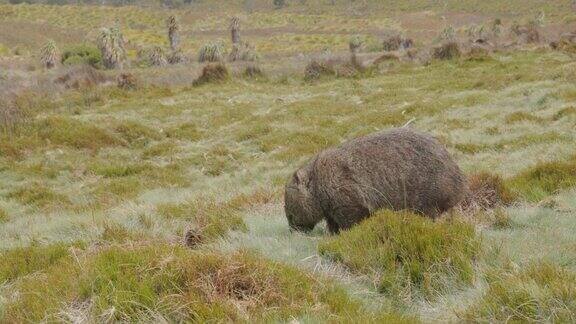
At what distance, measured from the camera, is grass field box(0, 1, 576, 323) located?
13.3 ft

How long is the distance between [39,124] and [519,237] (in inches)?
669

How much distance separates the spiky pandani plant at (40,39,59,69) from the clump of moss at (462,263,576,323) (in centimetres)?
4526

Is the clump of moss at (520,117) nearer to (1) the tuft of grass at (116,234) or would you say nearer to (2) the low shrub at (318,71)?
(1) the tuft of grass at (116,234)

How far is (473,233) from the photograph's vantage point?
16.8 feet

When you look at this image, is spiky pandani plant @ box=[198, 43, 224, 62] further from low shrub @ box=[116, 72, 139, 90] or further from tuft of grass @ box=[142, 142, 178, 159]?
tuft of grass @ box=[142, 142, 178, 159]

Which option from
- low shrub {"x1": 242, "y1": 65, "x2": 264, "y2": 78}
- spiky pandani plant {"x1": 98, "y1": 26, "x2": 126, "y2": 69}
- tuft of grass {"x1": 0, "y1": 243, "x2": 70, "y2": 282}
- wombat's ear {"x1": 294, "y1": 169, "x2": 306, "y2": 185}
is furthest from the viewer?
spiky pandani plant {"x1": 98, "y1": 26, "x2": 126, "y2": 69}

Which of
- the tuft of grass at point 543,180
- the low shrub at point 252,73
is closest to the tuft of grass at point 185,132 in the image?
the tuft of grass at point 543,180

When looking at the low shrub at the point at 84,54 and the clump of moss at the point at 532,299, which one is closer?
the clump of moss at the point at 532,299

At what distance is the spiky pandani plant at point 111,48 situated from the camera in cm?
4350

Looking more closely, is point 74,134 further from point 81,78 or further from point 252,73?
point 252,73

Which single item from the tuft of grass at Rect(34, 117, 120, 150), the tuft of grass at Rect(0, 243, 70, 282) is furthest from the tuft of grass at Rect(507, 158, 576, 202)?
the tuft of grass at Rect(34, 117, 120, 150)

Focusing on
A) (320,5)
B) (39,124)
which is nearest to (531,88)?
(39,124)

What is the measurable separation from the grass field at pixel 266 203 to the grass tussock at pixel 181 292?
0.05ft

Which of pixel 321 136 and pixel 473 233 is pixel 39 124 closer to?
pixel 321 136
